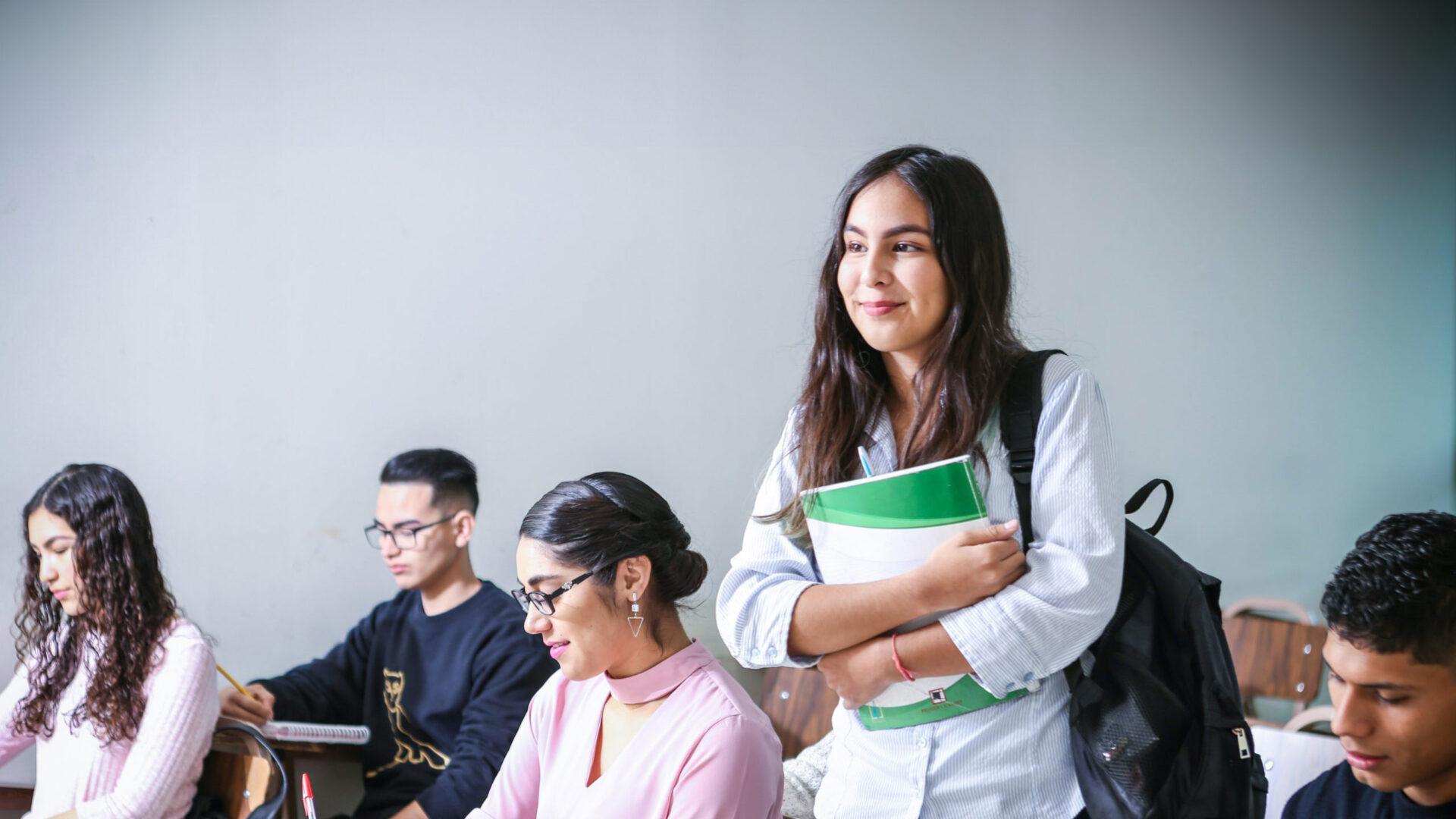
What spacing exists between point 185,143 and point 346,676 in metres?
1.37

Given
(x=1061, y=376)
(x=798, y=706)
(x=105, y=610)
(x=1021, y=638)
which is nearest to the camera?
(x=1021, y=638)

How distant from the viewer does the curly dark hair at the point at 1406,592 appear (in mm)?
1513

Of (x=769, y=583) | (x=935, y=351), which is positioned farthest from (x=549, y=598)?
(x=935, y=351)

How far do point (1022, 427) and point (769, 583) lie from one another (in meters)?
0.33

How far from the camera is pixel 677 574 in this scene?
1.74 m

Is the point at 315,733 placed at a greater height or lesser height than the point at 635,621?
lesser

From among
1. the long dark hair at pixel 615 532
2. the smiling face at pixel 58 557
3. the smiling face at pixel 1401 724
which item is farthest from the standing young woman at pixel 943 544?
the smiling face at pixel 58 557

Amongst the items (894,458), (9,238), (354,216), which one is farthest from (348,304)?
(894,458)

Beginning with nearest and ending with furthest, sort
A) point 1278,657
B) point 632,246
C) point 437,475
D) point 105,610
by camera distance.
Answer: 1. point 105,610
2. point 437,475
3. point 632,246
4. point 1278,657

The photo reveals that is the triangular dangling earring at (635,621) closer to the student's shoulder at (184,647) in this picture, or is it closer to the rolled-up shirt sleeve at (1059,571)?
the rolled-up shirt sleeve at (1059,571)

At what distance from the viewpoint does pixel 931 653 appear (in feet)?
4.12

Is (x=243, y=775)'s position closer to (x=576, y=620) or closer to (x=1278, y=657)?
(x=576, y=620)

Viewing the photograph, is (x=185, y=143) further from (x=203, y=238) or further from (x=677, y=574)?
(x=677, y=574)

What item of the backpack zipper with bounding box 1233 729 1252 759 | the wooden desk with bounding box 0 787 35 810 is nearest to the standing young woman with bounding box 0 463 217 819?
the wooden desk with bounding box 0 787 35 810
